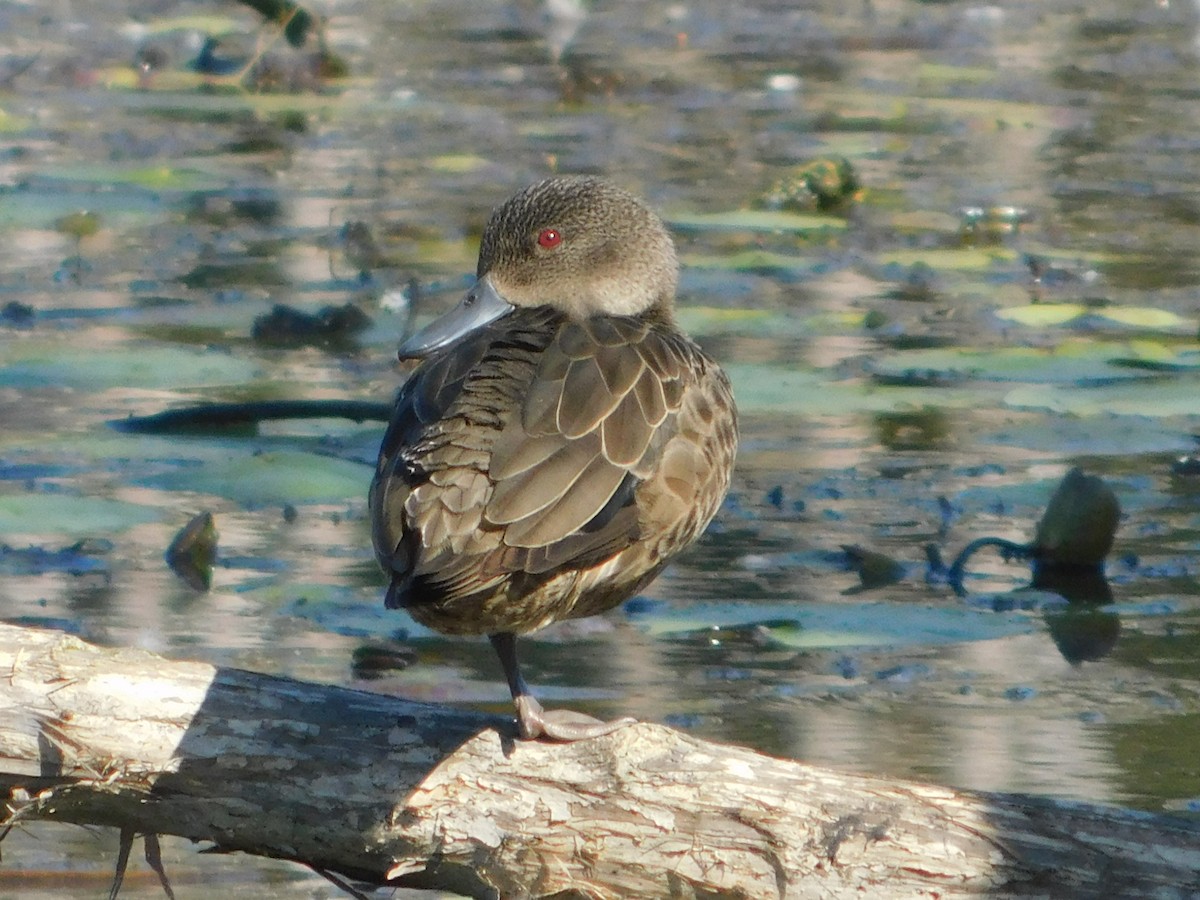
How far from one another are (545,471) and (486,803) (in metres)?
0.52

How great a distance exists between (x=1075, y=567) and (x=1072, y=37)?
35.4 ft

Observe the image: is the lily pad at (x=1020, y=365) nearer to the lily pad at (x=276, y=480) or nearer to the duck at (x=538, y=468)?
the lily pad at (x=276, y=480)

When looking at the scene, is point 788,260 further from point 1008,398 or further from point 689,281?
point 1008,398

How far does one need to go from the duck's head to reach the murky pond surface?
2.45 feet

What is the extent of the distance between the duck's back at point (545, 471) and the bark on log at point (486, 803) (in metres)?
0.27

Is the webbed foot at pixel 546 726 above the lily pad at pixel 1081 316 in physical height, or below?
above

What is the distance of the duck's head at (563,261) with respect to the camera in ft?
14.1

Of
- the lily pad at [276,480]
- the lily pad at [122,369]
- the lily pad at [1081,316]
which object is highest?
the lily pad at [1081,316]

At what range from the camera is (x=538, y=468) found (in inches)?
125

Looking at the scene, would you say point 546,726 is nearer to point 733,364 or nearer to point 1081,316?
point 733,364

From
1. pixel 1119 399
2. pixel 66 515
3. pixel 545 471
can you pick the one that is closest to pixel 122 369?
pixel 66 515

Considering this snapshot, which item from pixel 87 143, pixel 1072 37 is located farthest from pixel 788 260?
pixel 1072 37

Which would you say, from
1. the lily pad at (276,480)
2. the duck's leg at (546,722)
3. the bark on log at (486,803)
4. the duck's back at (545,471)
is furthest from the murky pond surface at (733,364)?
the duck's back at (545,471)

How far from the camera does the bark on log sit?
2.93m
